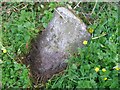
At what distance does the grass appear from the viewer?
3021 millimetres

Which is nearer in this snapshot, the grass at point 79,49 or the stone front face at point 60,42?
the grass at point 79,49

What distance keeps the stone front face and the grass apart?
11 centimetres

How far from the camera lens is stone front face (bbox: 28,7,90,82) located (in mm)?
3256

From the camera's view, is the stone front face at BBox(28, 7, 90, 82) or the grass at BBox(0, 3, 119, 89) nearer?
the grass at BBox(0, 3, 119, 89)

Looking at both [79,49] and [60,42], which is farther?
[60,42]

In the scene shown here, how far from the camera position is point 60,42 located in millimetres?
3279

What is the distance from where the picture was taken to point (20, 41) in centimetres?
343

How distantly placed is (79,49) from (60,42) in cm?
24

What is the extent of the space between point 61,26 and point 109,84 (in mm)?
769

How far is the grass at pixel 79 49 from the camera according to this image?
3.02 metres

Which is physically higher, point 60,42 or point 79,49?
point 60,42

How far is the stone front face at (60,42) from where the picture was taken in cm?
Result: 326

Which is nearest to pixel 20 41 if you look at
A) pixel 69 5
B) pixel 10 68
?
pixel 10 68

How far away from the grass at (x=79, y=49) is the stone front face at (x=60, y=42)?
11 cm
